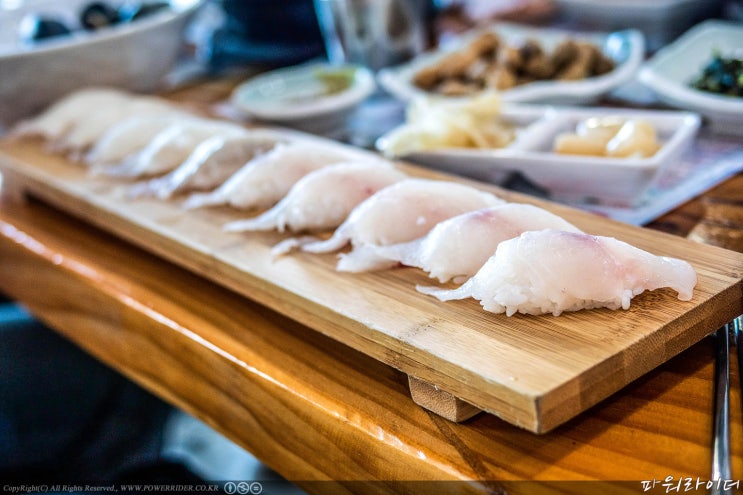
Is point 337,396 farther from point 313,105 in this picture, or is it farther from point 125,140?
point 313,105

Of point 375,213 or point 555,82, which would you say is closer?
point 375,213

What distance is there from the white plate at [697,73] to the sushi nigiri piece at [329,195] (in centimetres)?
81

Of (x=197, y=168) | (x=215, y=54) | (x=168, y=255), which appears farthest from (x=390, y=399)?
(x=215, y=54)

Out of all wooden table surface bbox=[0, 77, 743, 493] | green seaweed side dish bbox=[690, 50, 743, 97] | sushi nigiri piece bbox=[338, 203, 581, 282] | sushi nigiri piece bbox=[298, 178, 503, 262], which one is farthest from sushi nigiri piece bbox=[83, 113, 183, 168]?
green seaweed side dish bbox=[690, 50, 743, 97]

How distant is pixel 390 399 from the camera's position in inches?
42.1

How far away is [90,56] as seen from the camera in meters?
2.33

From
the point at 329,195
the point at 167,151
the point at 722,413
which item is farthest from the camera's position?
the point at 167,151

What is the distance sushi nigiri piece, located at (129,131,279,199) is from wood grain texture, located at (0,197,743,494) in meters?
0.16

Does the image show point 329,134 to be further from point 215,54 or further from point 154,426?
point 215,54

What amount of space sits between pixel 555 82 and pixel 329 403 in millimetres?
1300

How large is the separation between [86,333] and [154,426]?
65 cm

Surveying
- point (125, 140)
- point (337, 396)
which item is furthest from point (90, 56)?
point (337, 396)

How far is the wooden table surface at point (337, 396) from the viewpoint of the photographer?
2.93 feet

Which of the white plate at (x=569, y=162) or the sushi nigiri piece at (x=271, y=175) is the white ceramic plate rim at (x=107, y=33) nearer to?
the sushi nigiri piece at (x=271, y=175)
